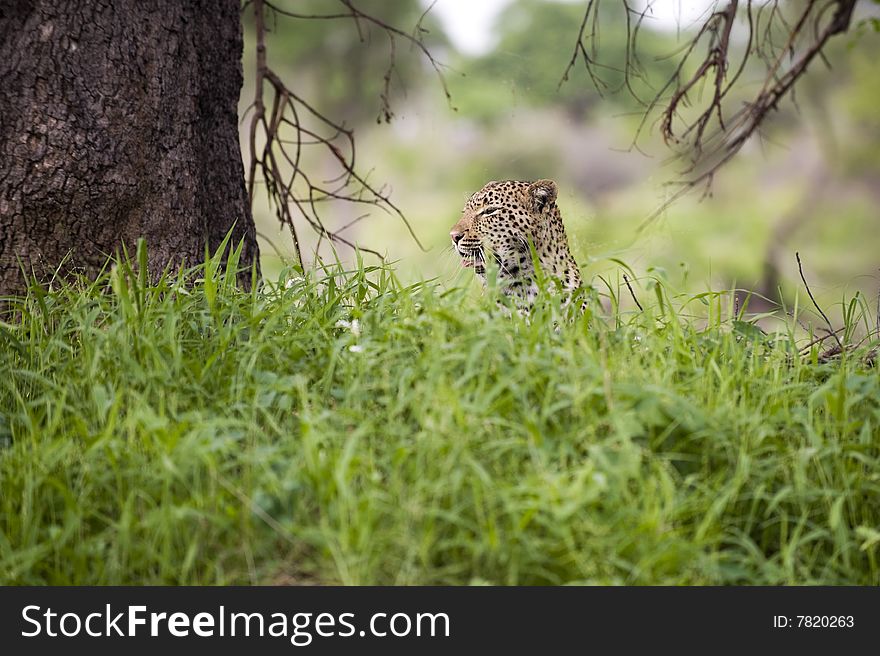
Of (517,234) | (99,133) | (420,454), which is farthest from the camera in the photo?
(517,234)

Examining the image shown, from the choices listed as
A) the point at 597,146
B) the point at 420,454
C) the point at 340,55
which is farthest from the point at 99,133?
the point at 597,146

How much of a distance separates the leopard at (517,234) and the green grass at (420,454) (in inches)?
50.5

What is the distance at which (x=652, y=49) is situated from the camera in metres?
23.7

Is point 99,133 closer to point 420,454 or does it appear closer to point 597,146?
point 420,454

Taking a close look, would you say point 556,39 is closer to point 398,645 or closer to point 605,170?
point 605,170

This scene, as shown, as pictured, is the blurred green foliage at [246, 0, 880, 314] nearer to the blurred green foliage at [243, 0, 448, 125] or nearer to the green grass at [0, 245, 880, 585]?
the blurred green foliage at [243, 0, 448, 125]

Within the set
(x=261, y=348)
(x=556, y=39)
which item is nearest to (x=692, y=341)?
(x=261, y=348)

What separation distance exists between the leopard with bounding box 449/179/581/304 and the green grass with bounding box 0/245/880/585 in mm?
1283

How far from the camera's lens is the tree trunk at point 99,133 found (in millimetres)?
3494

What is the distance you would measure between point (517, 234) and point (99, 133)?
177 centimetres

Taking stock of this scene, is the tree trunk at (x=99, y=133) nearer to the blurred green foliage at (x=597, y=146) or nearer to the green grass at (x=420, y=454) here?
the green grass at (x=420, y=454)

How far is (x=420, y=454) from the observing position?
2.39m

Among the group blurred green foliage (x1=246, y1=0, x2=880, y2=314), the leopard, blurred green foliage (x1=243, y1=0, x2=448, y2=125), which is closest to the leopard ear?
the leopard

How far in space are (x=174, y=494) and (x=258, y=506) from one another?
262mm
